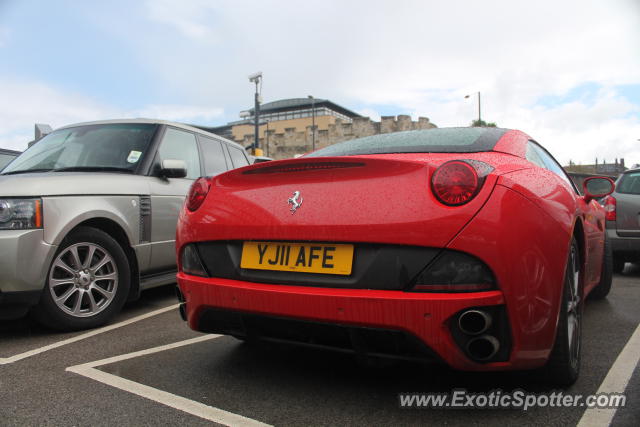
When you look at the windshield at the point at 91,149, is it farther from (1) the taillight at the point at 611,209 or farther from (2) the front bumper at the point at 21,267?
(1) the taillight at the point at 611,209

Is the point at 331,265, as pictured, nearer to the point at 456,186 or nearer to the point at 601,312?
the point at 456,186

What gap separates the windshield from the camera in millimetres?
4414

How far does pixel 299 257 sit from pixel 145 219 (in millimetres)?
2518

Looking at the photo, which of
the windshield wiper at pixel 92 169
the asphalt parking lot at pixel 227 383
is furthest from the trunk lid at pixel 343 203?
the windshield wiper at pixel 92 169

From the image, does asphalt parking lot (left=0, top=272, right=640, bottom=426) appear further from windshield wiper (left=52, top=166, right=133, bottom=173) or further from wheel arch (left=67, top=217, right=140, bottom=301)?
windshield wiper (left=52, top=166, right=133, bottom=173)

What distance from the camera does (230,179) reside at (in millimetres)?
2572

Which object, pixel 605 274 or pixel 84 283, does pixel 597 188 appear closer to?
pixel 605 274

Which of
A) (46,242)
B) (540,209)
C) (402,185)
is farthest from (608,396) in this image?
(46,242)

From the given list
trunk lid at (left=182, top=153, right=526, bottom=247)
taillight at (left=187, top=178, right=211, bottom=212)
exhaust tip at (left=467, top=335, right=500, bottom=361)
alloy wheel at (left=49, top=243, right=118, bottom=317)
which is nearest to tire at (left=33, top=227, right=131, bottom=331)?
alloy wheel at (left=49, top=243, right=118, bottom=317)

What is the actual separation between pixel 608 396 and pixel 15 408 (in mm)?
2555

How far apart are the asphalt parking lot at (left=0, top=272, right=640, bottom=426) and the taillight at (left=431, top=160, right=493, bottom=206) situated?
89 centimetres

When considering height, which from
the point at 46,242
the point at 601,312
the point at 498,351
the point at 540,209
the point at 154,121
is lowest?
the point at 601,312

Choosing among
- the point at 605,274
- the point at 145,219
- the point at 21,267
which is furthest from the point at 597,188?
the point at 21,267

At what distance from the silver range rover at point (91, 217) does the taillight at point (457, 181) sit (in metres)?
2.65
